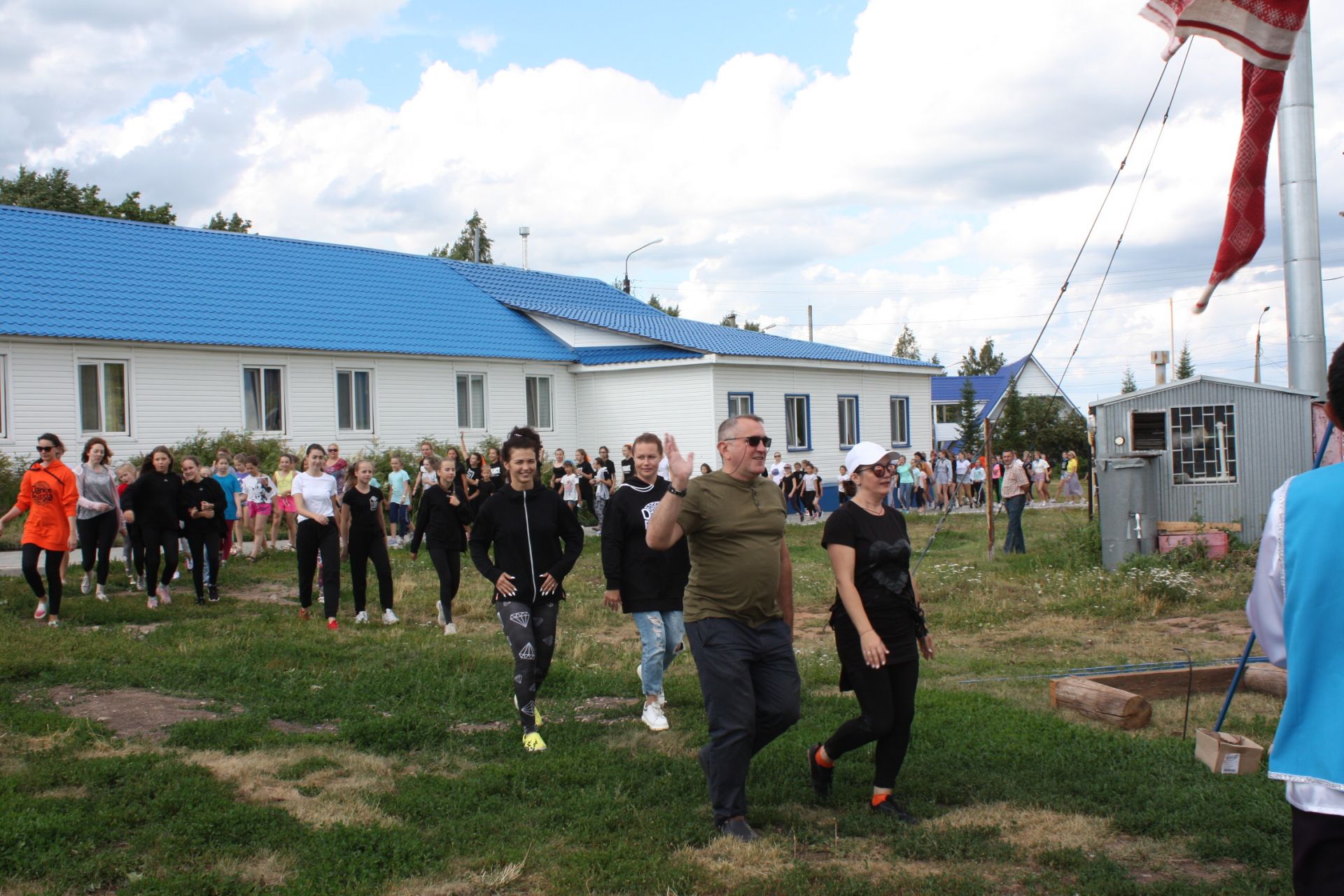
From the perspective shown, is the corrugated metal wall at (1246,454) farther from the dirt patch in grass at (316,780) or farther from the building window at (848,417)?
the building window at (848,417)

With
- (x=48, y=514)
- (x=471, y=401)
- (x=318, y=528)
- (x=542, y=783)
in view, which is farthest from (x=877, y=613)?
(x=471, y=401)

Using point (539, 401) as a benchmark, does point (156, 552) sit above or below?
below

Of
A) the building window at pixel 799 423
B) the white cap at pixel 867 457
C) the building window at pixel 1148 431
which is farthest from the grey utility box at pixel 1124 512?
the building window at pixel 799 423

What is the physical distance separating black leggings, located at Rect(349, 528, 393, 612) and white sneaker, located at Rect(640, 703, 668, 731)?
486 cm

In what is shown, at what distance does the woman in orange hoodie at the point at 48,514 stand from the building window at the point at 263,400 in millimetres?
12969

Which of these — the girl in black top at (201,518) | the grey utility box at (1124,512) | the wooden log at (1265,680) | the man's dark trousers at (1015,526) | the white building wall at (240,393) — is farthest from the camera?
the white building wall at (240,393)

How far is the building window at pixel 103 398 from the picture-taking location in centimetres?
2169

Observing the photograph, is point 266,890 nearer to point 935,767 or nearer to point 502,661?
point 935,767

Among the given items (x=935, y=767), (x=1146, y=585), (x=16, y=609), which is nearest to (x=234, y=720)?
(x=935, y=767)

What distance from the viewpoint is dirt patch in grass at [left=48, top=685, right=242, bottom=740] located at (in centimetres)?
726

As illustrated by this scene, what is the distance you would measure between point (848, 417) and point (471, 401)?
10665 mm

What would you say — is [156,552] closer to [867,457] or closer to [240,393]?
[867,457]

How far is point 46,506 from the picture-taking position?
11188 mm

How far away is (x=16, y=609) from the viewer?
12.0 m
